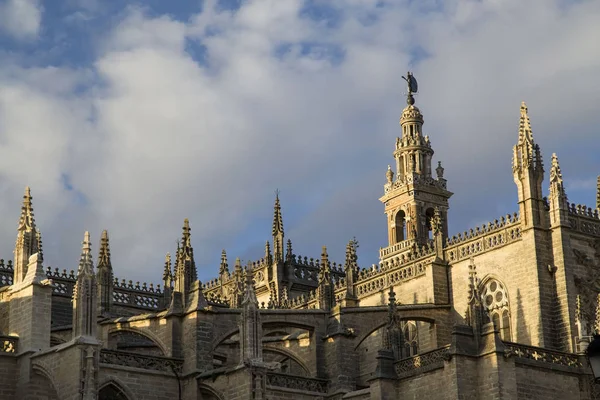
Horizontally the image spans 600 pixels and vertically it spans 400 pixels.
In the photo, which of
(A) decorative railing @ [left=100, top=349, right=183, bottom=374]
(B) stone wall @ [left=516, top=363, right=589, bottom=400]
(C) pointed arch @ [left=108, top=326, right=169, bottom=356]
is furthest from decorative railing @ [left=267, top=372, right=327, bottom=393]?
(B) stone wall @ [left=516, top=363, right=589, bottom=400]

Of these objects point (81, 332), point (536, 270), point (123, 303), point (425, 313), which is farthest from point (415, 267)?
point (81, 332)

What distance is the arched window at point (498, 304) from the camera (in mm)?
54688

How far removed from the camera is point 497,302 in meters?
55.3

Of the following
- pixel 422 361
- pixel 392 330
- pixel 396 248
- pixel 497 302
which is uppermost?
pixel 396 248

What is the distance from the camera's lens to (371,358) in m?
60.0

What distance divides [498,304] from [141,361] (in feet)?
52.2

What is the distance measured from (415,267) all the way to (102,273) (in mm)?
15803

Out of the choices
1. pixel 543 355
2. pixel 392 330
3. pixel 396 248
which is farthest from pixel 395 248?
pixel 543 355

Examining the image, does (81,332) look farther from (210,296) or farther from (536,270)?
(210,296)

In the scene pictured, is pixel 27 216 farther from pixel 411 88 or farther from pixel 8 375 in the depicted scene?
pixel 411 88

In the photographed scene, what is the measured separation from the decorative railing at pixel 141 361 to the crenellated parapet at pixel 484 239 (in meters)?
14.4

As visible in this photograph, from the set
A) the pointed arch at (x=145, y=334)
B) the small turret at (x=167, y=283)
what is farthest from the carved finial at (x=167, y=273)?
the pointed arch at (x=145, y=334)

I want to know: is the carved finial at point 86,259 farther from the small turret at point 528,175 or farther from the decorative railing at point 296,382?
the small turret at point 528,175

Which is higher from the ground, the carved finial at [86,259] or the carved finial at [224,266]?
the carved finial at [224,266]
